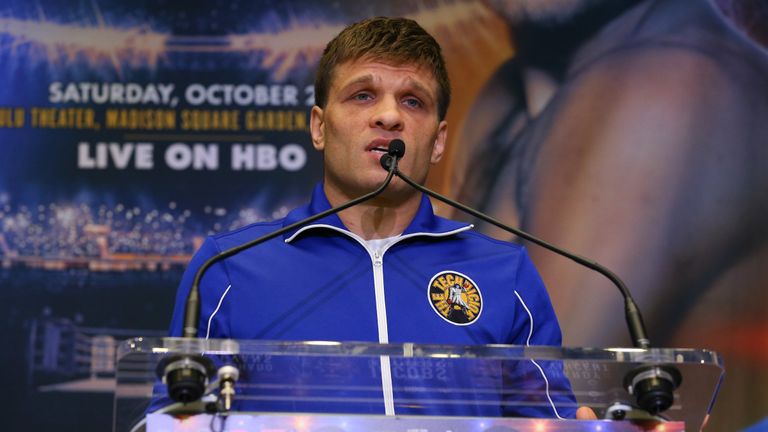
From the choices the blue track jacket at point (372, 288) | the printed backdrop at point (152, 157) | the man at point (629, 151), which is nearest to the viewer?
the blue track jacket at point (372, 288)

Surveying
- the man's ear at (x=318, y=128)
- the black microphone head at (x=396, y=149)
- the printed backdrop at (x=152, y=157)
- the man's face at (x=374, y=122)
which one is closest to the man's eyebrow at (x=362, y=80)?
the man's face at (x=374, y=122)

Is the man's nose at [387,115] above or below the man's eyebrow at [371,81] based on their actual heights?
below

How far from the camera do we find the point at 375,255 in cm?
202

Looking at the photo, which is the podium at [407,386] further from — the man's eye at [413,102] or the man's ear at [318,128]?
the man's ear at [318,128]

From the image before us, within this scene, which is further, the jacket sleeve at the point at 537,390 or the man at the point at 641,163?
the man at the point at 641,163

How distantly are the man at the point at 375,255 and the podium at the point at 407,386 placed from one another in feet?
1.97

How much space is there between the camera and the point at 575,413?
50.9 inches

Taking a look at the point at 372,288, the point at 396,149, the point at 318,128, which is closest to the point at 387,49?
the point at 318,128

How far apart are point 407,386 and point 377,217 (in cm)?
90

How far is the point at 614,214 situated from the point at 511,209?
296 millimetres

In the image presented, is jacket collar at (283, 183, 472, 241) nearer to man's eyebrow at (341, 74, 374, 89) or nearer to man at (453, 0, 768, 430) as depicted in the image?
man's eyebrow at (341, 74, 374, 89)

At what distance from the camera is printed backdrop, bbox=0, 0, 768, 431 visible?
279 cm

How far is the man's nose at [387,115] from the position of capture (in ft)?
6.66

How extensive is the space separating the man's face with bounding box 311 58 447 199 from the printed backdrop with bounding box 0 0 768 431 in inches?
31.1
